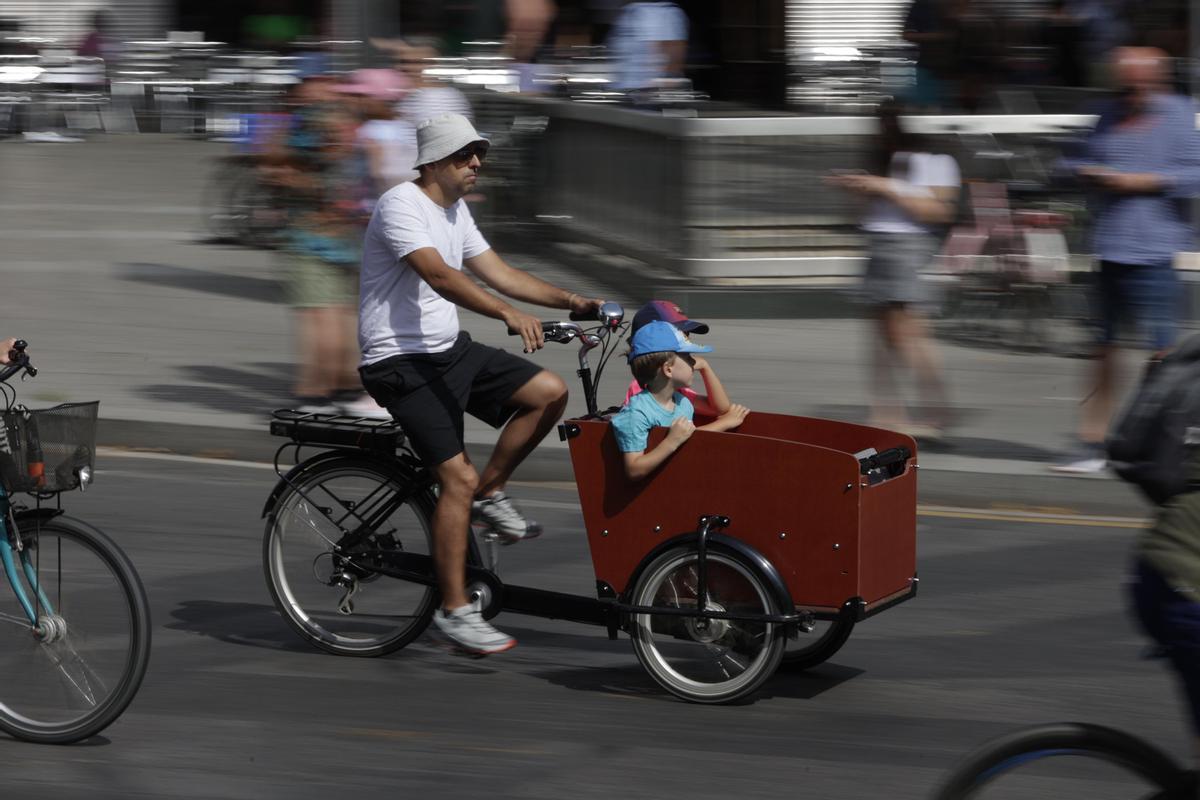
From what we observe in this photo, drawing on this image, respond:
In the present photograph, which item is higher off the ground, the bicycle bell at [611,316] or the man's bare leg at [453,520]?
the bicycle bell at [611,316]

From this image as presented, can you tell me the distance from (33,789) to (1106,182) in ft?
18.4

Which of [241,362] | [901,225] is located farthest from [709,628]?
[241,362]

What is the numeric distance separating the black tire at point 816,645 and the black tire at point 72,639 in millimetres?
2024

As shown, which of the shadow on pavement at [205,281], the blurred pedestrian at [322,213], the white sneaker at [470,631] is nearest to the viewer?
the white sneaker at [470,631]

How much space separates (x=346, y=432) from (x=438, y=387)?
374 mm

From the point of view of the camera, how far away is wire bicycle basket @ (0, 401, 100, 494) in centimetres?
474

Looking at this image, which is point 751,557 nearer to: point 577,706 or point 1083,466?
point 577,706

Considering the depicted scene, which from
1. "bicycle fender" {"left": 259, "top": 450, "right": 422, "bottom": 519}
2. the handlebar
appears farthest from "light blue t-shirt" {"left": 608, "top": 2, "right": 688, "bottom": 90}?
the handlebar

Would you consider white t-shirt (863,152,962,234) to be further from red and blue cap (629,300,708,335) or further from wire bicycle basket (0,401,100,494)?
wire bicycle basket (0,401,100,494)

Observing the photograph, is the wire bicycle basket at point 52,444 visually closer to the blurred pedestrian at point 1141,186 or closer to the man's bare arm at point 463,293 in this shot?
the man's bare arm at point 463,293

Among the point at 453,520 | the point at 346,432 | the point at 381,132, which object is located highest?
the point at 381,132

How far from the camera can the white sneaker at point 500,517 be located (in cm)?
584

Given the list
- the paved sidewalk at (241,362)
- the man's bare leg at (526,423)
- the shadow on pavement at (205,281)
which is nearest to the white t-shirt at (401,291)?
the man's bare leg at (526,423)

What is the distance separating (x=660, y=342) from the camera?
5.50 m
